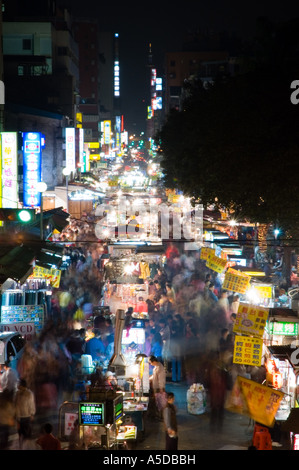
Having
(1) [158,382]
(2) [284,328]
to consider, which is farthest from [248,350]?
(1) [158,382]

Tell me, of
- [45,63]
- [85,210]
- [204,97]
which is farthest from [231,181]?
[45,63]

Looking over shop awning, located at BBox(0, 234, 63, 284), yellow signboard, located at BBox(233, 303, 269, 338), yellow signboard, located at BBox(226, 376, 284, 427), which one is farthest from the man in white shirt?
shop awning, located at BBox(0, 234, 63, 284)

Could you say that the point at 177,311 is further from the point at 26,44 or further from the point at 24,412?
the point at 26,44

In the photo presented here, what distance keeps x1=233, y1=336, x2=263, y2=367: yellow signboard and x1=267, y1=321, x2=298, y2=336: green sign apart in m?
1.20

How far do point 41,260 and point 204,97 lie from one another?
40.6 ft

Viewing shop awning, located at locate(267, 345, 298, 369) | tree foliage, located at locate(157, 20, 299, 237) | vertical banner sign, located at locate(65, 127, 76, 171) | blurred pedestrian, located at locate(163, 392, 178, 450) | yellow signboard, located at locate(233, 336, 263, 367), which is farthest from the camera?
vertical banner sign, located at locate(65, 127, 76, 171)

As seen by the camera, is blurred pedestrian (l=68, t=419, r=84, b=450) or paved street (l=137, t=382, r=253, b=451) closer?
blurred pedestrian (l=68, t=419, r=84, b=450)

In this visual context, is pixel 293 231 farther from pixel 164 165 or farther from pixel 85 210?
pixel 85 210

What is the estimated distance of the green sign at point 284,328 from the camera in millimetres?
13328

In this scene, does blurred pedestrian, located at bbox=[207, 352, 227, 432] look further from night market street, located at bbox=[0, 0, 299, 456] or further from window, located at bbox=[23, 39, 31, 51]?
window, located at bbox=[23, 39, 31, 51]

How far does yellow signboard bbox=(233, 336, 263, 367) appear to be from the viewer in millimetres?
12242

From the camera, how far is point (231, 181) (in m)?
17.3

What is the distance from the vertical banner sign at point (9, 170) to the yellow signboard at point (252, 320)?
10.2 metres

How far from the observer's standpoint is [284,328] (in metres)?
13.4
